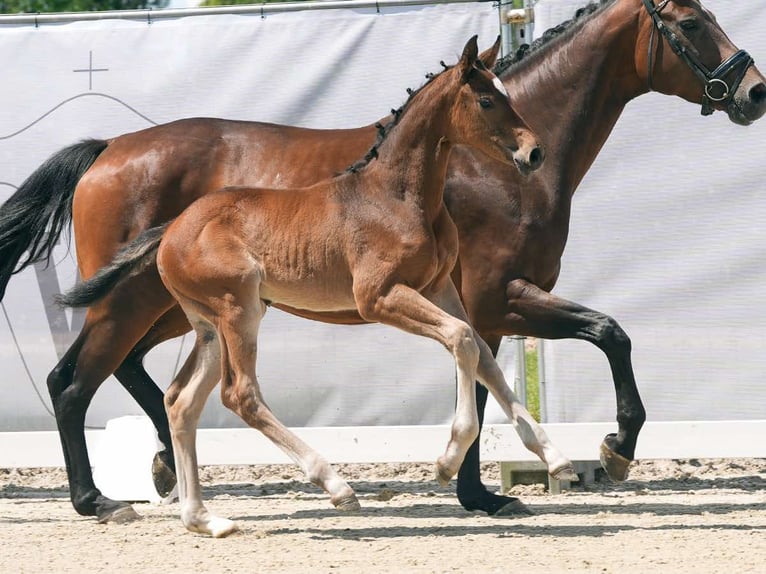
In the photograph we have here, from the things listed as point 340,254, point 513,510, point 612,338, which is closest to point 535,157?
point 340,254

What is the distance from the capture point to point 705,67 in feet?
18.3

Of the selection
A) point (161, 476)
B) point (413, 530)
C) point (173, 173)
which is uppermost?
point (173, 173)

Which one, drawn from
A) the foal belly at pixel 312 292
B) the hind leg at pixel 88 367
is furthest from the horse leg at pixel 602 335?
the hind leg at pixel 88 367

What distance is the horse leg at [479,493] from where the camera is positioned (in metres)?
Answer: 5.74

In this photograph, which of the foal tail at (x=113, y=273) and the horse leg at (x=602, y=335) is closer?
the horse leg at (x=602, y=335)

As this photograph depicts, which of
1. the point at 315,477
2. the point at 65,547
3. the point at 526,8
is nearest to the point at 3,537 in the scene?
the point at 65,547

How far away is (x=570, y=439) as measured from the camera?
643 centimetres

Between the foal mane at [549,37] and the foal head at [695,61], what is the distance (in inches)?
10.2

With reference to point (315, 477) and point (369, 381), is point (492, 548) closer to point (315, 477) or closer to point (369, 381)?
point (315, 477)

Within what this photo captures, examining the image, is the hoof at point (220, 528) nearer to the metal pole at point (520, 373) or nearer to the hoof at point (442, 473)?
the hoof at point (442, 473)

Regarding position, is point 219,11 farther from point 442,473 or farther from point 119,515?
point 442,473

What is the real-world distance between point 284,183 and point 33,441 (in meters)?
2.07

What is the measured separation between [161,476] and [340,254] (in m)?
1.85

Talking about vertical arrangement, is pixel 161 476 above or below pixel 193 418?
below
